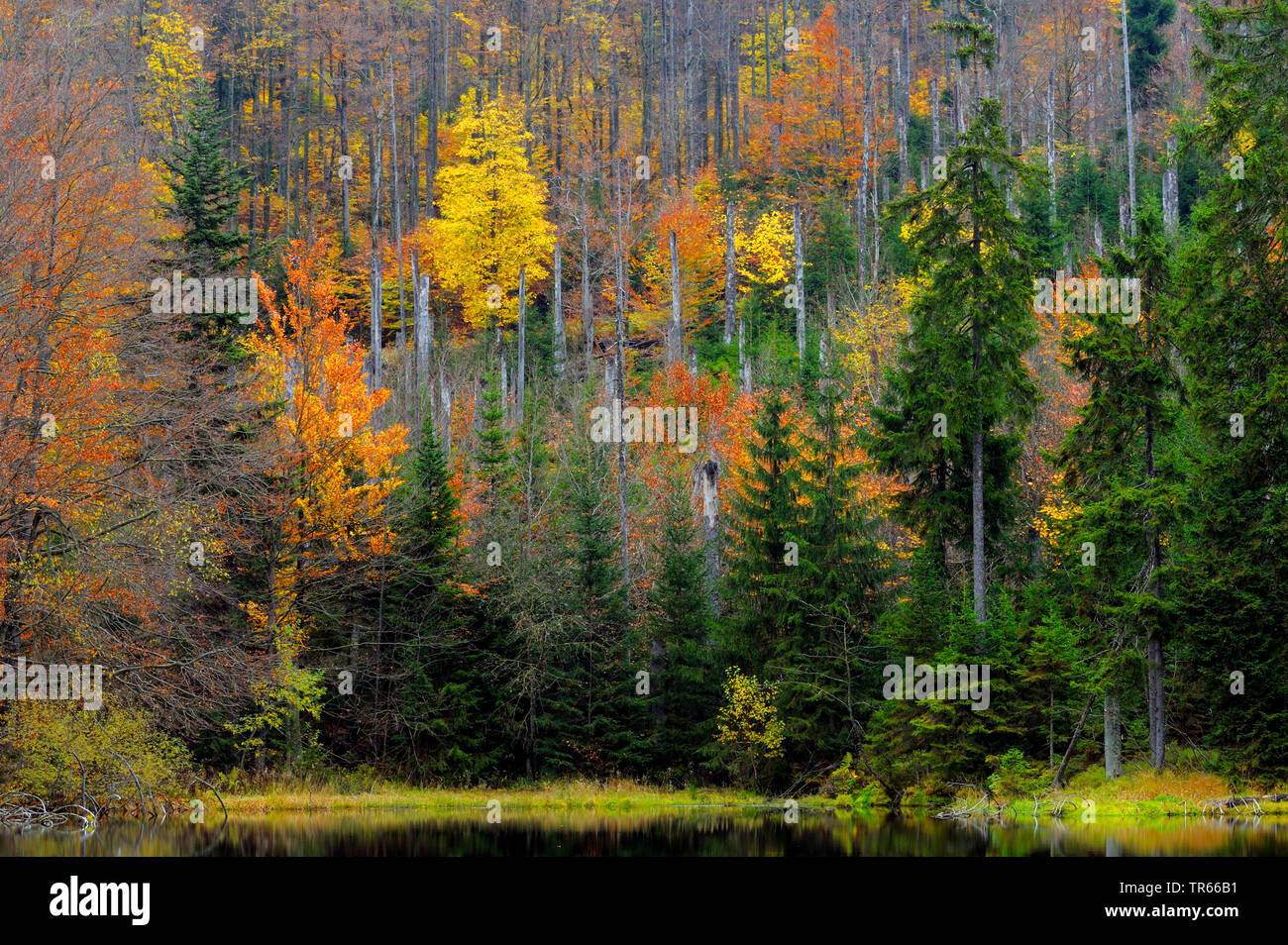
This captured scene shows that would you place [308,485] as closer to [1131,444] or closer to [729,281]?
[1131,444]

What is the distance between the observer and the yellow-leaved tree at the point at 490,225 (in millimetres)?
51500

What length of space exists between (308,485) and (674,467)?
42.3ft

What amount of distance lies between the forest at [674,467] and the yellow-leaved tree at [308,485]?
14cm

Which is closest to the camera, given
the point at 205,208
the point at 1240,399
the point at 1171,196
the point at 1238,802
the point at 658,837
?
the point at 658,837

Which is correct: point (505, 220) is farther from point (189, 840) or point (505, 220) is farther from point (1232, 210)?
point (189, 840)

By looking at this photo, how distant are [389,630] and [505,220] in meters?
24.1

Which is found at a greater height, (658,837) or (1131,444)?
(1131,444)

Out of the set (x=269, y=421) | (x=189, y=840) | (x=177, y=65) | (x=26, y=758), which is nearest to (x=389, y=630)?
(x=269, y=421)

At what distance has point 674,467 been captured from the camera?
1537 inches

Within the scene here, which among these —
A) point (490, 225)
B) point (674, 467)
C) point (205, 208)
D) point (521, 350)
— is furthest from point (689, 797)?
point (490, 225)

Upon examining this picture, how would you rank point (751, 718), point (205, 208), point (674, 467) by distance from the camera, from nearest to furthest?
point (751, 718), point (205, 208), point (674, 467)

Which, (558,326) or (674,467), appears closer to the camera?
(674,467)

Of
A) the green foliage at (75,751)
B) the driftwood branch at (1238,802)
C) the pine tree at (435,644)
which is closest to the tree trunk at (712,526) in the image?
the pine tree at (435,644)

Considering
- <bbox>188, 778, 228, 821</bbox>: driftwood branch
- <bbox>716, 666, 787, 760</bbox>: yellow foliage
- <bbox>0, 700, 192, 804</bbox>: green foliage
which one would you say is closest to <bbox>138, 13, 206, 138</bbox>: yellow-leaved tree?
<bbox>188, 778, 228, 821</bbox>: driftwood branch
